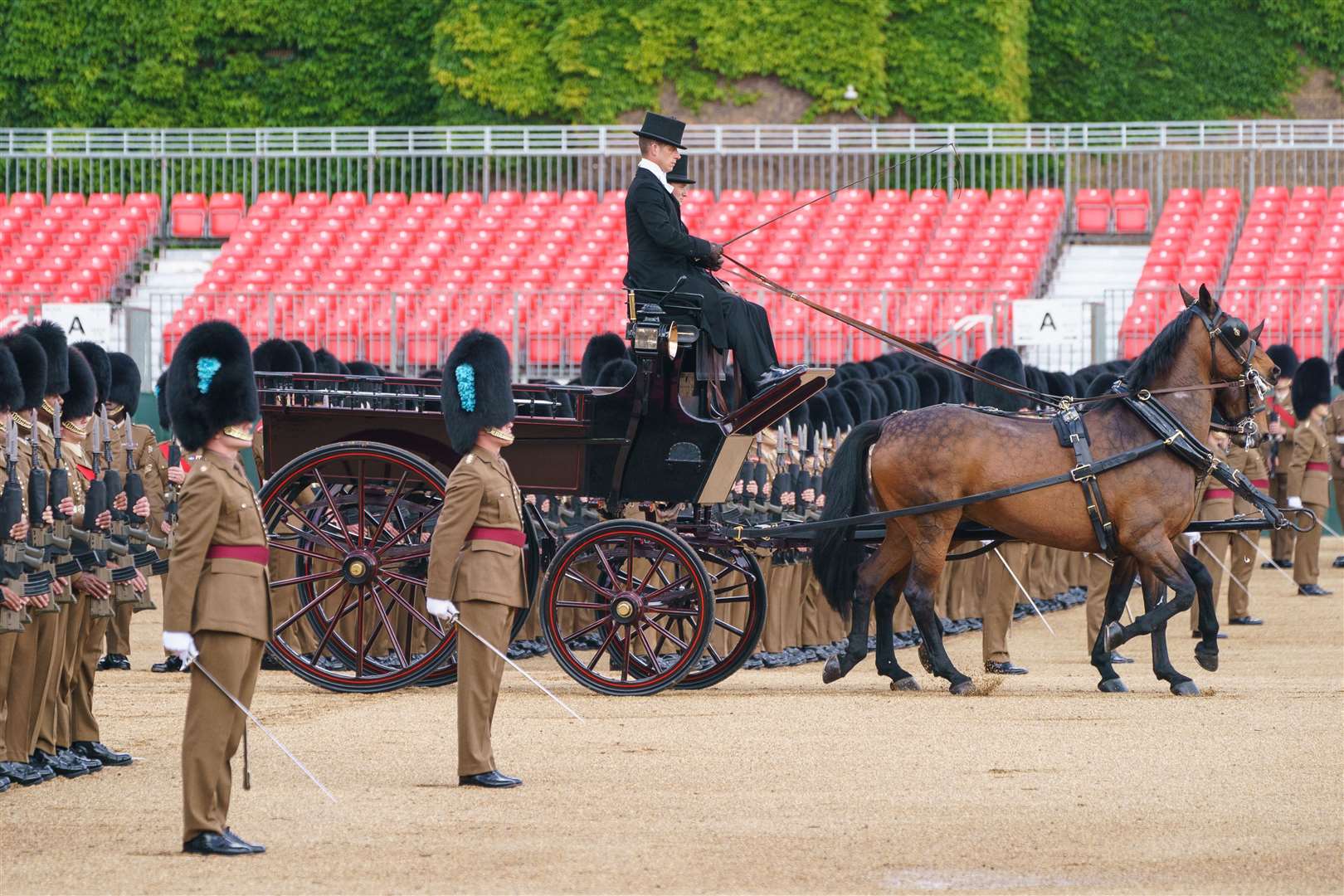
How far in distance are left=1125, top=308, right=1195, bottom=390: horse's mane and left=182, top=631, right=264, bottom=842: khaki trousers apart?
565 cm

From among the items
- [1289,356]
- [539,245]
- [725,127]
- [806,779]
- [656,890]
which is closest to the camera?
[656,890]

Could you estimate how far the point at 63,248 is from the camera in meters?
29.2

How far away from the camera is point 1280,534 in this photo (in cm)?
2048

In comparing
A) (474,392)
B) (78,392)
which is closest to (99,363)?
(78,392)

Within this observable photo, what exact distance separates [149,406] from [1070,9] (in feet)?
60.5

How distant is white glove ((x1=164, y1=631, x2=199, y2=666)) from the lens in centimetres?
700

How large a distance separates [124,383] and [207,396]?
19.2 feet

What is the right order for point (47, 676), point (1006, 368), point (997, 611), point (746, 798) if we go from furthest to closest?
point (1006, 368), point (997, 611), point (47, 676), point (746, 798)

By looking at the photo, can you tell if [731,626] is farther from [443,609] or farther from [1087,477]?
[443,609]

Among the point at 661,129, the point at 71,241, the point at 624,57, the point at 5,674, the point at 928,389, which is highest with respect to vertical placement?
the point at 624,57

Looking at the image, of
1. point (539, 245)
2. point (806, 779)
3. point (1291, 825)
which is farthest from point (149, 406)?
point (1291, 825)

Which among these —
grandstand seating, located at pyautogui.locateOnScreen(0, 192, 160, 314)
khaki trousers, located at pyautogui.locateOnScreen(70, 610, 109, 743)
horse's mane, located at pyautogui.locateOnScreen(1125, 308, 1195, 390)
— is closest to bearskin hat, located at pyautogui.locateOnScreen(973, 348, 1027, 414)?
horse's mane, located at pyautogui.locateOnScreen(1125, 308, 1195, 390)

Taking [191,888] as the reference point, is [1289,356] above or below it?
above

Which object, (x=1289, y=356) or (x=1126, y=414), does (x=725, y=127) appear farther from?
(x=1126, y=414)
